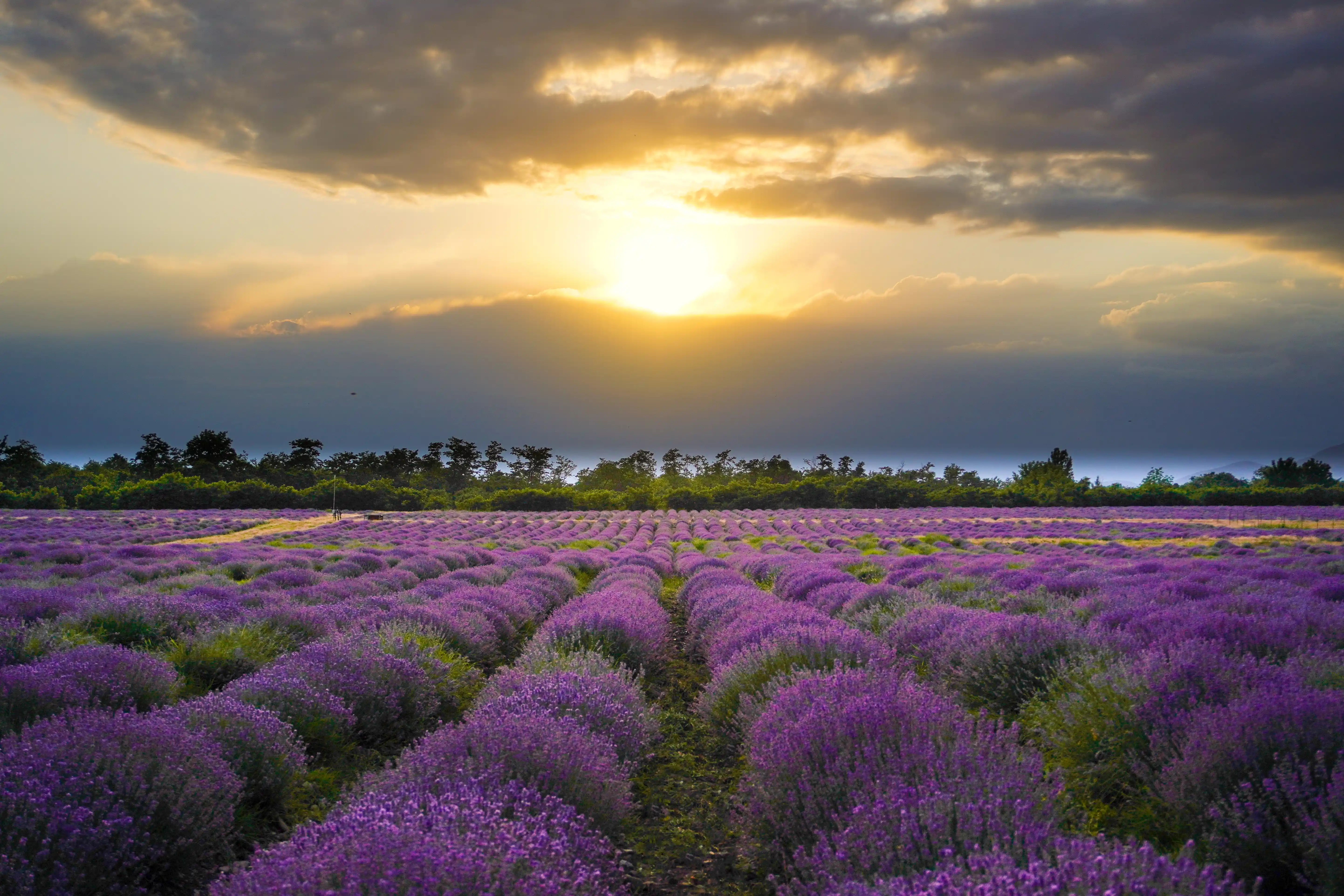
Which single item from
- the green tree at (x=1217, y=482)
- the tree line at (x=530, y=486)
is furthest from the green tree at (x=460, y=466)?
the green tree at (x=1217, y=482)

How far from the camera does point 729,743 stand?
6.23 metres

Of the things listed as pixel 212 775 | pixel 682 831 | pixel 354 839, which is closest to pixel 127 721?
pixel 212 775

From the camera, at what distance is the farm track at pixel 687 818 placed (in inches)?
165

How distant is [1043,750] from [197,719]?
5439 mm

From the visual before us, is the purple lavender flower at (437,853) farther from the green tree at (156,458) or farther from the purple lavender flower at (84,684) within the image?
the green tree at (156,458)

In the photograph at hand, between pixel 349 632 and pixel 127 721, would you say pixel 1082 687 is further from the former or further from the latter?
pixel 349 632

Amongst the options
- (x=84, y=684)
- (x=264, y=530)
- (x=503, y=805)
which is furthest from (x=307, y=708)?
(x=264, y=530)

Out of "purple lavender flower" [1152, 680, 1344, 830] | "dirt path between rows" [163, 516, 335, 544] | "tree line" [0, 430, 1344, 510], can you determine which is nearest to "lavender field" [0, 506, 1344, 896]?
"purple lavender flower" [1152, 680, 1344, 830]

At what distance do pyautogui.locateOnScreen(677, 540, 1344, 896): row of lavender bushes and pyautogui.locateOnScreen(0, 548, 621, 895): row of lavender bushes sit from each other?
58.6 inches

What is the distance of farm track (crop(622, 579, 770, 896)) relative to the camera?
4.20 metres

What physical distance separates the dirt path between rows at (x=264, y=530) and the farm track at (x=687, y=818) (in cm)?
2404

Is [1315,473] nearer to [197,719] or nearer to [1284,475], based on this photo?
[1284,475]

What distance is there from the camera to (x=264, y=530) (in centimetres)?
3659

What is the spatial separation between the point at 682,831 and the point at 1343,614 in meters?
6.68
